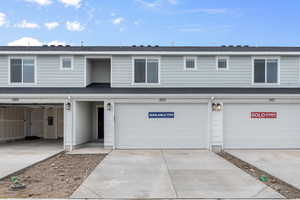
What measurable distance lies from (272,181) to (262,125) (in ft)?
17.7

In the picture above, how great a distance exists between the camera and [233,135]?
1145 centimetres

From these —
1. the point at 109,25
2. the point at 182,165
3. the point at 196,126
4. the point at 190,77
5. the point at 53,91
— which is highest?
the point at 109,25

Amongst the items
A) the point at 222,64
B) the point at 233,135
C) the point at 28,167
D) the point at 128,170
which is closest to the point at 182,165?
the point at 128,170

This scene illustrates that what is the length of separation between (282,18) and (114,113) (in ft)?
47.9

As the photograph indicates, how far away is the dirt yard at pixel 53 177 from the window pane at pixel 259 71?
Answer: 29.6 ft

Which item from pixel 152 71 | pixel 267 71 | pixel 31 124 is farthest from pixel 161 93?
pixel 31 124

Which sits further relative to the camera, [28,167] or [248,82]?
[248,82]

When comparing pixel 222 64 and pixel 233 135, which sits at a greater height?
pixel 222 64

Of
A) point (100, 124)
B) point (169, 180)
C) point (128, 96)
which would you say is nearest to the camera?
point (169, 180)

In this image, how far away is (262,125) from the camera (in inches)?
452

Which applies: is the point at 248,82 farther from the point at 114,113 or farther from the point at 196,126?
the point at 114,113

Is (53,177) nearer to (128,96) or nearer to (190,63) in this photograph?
(128,96)

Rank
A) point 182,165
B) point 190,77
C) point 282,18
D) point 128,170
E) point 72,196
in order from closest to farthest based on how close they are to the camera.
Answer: point 72,196
point 128,170
point 182,165
point 190,77
point 282,18

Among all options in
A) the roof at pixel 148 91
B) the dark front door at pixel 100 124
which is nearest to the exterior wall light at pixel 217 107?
the roof at pixel 148 91
